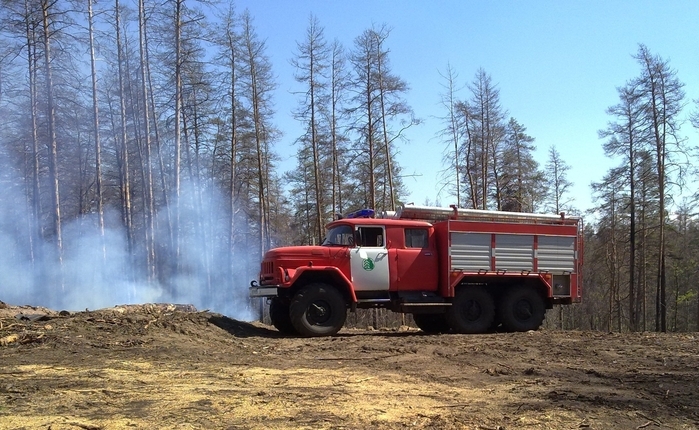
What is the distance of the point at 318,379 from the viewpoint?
24.3 ft

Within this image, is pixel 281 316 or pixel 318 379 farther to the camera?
pixel 281 316

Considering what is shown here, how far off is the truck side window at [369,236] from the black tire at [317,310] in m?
1.32

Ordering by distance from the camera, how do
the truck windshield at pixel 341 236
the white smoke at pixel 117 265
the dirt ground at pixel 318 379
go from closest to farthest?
the dirt ground at pixel 318 379, the truck windshield at pixel 341 236, the white smoke at pixel 117 265

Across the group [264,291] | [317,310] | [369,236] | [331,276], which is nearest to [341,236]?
[369,236]

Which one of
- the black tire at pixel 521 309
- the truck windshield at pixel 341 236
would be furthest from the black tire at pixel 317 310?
the black tire at pixel 521 309

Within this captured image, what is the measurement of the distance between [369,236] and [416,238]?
48.6 inches

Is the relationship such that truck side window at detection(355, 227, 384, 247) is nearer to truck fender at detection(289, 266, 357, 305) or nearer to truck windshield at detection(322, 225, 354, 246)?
truck windshield at detection(322, 225, 354, 246)

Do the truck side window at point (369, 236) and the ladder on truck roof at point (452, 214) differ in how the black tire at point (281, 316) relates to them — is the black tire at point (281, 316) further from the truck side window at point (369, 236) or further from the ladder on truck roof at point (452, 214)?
the ladder on truck roof at point (452, 214)

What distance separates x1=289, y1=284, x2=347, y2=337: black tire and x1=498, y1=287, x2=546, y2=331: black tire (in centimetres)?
433

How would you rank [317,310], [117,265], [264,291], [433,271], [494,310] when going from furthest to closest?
[117,265], [494,310], [433,271], [317,310], [264,291]

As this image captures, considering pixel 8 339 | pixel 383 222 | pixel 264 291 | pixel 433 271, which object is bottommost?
pixel 8 339

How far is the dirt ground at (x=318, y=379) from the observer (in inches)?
212

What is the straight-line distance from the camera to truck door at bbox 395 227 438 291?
43.1ft

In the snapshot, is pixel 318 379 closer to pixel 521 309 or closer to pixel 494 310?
pixel 494 310
